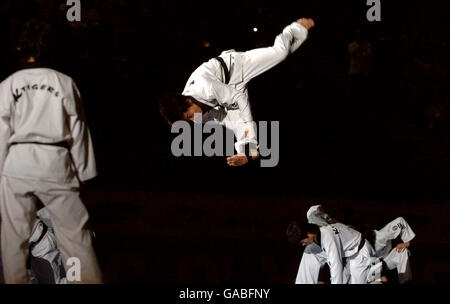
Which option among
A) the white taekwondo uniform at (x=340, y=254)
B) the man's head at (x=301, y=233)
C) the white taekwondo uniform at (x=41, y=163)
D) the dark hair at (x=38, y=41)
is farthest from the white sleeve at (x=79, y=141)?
the white taekwondo uniform at (x=340, y=254)

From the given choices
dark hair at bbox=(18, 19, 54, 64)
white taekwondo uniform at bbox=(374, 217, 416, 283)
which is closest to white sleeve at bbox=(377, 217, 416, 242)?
white taekwondo uniform at bbox=(374, 217, 416, 283)

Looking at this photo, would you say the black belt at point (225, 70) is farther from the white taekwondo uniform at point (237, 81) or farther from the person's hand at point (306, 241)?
the person's hand at point (306, 241)

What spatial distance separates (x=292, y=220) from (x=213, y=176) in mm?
718

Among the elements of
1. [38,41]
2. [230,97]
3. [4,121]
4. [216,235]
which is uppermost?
[38,41]

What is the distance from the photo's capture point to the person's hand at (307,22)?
4238 millimetres

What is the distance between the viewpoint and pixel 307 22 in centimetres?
425

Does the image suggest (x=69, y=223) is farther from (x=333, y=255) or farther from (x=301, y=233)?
(x=333, y=255)

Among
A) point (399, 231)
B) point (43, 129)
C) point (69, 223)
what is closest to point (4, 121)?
A: point (43, 129)

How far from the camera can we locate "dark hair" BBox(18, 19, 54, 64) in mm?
3297

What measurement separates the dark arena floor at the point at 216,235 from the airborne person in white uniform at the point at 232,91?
1.86 ft

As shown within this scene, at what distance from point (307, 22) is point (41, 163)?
2.23 meters

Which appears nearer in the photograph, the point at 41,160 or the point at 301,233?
the point at 41,160

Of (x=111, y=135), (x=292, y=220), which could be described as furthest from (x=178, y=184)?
(x=292, y=220)

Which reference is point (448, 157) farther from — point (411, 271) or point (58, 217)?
point (58, 217)
